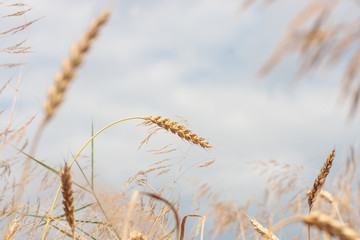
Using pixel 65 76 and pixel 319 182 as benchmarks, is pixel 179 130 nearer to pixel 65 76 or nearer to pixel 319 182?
pixel 319 182

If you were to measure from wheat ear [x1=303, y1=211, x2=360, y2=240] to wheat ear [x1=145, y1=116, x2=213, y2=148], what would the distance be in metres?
0.98

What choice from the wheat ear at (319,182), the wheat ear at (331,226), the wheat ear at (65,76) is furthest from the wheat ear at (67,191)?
the wheat ear at (319,182)

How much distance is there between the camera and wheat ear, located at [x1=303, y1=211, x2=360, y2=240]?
26.9 inches

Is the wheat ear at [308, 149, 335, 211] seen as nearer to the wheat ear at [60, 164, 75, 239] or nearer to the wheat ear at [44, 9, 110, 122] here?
the wheat ear at [60, 164, 75, 239]

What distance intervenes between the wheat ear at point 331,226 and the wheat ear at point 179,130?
982 millimetres

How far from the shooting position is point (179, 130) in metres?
1.66

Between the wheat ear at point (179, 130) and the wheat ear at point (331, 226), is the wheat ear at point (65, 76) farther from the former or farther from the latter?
the wheat ear at point (179, 130)

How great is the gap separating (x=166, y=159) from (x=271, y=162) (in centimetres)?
188

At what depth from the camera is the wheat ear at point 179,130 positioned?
5.49ft

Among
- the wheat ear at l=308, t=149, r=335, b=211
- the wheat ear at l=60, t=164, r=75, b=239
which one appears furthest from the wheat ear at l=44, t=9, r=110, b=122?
the wheat ear at l=308, t=149, r=335, b=211

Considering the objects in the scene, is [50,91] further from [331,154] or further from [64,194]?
[331,154]

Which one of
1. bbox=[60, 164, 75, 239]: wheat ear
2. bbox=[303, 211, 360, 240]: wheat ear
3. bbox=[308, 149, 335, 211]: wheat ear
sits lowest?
bbox=[60, 164, 75, 239]: wheat ear

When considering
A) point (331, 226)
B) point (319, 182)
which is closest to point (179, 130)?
point (319, 182)

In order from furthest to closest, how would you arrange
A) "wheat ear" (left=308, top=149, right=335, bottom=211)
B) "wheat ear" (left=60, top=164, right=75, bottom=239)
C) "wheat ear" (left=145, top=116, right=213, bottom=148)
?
1. "wheat ear" (left=145, top=116, right=213, bottom=148)
2. "wheat ear" (left=308, top=149, right=335, bottom=211)
3. "wheat ear" (left=60, top=164, right=75, bottom=239)
